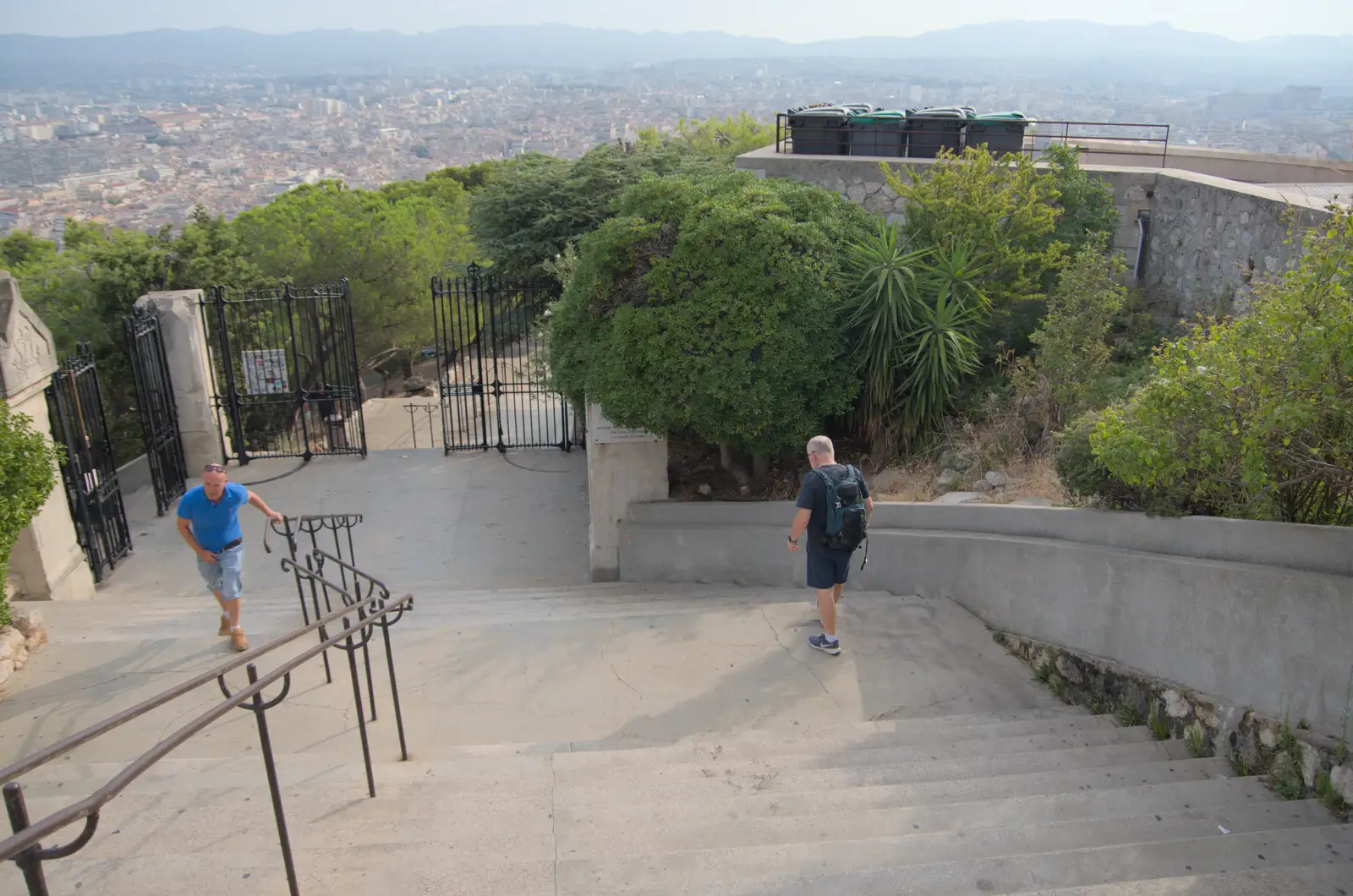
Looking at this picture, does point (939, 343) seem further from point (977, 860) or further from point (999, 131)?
point (999, 131)

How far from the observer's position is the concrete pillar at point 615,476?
826 cm

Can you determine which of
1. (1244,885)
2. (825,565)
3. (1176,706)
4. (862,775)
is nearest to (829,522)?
(825,565)

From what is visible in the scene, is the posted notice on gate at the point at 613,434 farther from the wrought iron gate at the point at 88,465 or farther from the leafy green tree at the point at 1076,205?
the leafy green tree at the point at 1076,205

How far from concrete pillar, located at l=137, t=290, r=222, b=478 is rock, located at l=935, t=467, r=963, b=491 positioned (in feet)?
29.6

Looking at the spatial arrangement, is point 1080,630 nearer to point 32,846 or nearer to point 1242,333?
point 1242,333

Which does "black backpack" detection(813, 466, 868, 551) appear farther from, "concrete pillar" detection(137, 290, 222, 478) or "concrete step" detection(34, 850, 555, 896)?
"concrete pillar" detection(137, 290, 222, 478)

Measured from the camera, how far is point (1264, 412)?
4.11 meters

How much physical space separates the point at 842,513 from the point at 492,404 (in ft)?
52.1

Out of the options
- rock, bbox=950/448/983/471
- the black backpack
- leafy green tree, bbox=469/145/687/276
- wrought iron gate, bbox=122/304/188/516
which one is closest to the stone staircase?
the black backpack

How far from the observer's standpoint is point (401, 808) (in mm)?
3881

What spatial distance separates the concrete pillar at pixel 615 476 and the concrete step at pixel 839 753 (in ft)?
12.8

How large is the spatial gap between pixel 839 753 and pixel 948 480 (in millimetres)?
3714

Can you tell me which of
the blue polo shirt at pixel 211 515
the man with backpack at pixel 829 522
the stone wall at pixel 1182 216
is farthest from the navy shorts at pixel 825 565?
the stone wall at pixel 1182 216

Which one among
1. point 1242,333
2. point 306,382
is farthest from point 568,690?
point 306,382
